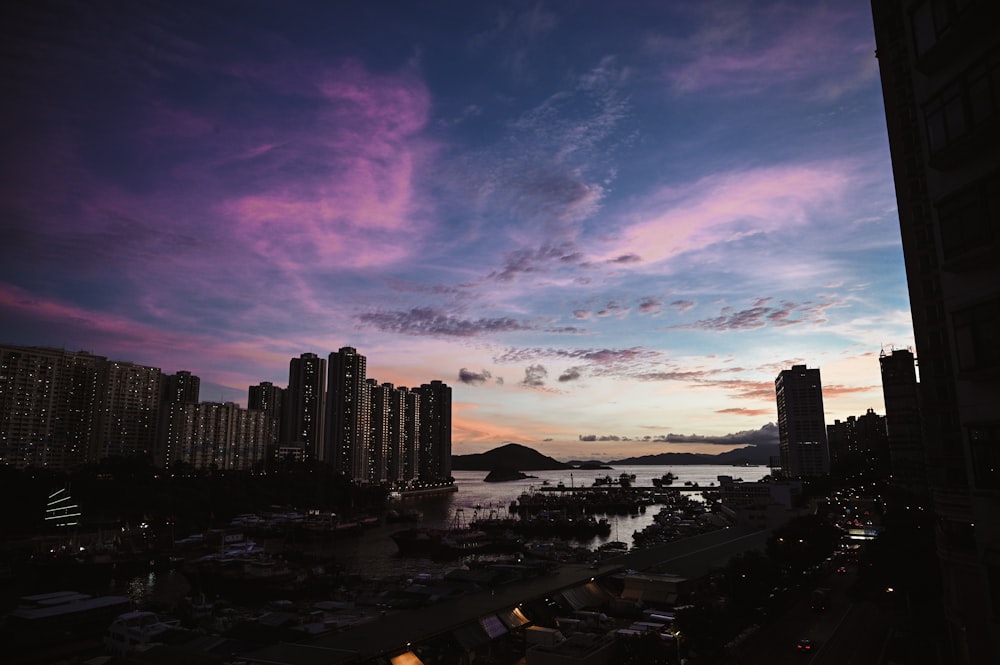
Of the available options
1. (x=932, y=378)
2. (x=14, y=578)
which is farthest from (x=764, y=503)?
(x=14, y=578)

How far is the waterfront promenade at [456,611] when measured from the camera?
626 inches

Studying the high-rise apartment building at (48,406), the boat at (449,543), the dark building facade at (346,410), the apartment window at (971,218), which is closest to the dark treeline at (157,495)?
the high-rise apartment building at (48,406)

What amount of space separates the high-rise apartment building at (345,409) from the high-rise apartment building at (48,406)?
4897 centimetres

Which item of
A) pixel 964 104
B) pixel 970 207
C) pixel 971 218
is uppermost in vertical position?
pixel 964 104

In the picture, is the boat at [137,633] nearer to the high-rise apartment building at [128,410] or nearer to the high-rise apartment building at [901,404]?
the high-rise apartment building at [901,404]

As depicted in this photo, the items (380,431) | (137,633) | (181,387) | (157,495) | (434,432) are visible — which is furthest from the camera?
(434,432)

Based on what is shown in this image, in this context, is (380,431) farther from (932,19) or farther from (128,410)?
(932,19)

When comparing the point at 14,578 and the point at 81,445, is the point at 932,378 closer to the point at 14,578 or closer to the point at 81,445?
the point at 14,578

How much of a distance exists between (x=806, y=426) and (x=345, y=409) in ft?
307

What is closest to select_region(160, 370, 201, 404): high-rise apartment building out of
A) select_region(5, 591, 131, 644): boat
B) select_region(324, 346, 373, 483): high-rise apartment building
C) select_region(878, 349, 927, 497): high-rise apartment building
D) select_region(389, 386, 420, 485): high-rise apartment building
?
select_region(324, 346, 373, 483): high-rise apartment building

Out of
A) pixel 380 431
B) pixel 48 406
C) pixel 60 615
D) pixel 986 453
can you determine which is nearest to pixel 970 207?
pixel 986 453

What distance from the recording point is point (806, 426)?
350 ft

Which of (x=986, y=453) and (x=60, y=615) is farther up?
(x=986, y=453)

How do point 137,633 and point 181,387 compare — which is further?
point 181,387
